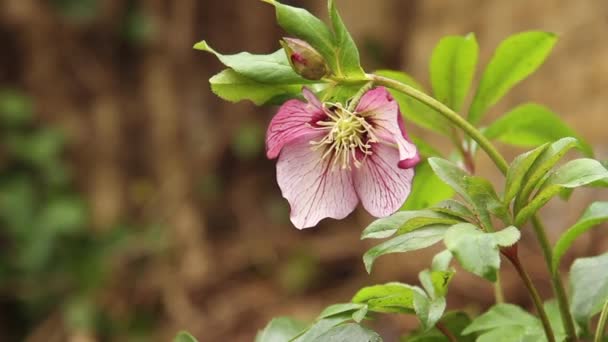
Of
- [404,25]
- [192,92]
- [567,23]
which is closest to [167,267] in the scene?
[192,92]

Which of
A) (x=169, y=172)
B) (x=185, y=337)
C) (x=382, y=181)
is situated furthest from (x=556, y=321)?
(x=169, y=172)

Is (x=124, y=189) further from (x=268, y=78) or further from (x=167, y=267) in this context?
(x=268, y=78)

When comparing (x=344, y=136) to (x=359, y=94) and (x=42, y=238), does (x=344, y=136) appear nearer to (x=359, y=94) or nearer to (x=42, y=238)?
(x=359, y=94)

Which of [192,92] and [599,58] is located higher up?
[599,58]

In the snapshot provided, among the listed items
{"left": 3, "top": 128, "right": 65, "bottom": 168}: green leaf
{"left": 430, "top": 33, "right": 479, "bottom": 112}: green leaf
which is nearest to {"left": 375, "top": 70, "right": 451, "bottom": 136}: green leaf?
{"left": 430, "top": 33, "right": 479, "bottom": 112}: green leaf

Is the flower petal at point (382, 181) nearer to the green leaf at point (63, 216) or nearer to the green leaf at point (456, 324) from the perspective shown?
the green leaf at point (456, 324)
